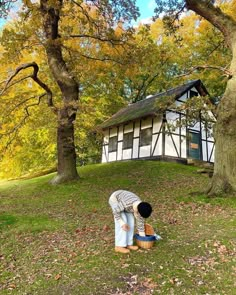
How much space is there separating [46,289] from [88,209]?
5564 millimetres

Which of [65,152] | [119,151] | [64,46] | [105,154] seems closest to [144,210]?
[65,152]

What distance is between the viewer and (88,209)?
10.8 m

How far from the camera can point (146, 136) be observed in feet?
72.1

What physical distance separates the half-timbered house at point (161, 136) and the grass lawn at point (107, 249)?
8.09 meters

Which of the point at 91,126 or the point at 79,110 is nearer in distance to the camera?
the point at 79,110

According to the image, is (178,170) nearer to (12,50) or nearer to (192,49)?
(12,50)

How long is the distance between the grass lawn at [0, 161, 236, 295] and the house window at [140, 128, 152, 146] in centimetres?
899

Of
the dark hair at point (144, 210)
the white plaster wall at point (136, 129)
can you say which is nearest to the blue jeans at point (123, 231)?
the dark hair at point (144, 210)

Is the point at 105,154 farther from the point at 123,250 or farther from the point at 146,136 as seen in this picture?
the point at 123,250

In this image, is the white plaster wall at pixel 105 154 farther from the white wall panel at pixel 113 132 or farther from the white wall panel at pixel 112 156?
the white wall panel at pixel 113 132

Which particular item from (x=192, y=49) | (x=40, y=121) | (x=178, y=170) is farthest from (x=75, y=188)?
(x=192, y=49)

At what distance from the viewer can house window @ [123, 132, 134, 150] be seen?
2343cm

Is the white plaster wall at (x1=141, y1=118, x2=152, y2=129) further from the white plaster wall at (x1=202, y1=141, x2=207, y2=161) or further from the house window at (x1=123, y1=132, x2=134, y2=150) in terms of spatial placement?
the white plaster wall at (x1=202, y1=141, x2=207, y2=161)

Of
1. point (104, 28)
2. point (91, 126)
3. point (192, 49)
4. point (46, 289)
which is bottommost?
point (46, 289)
